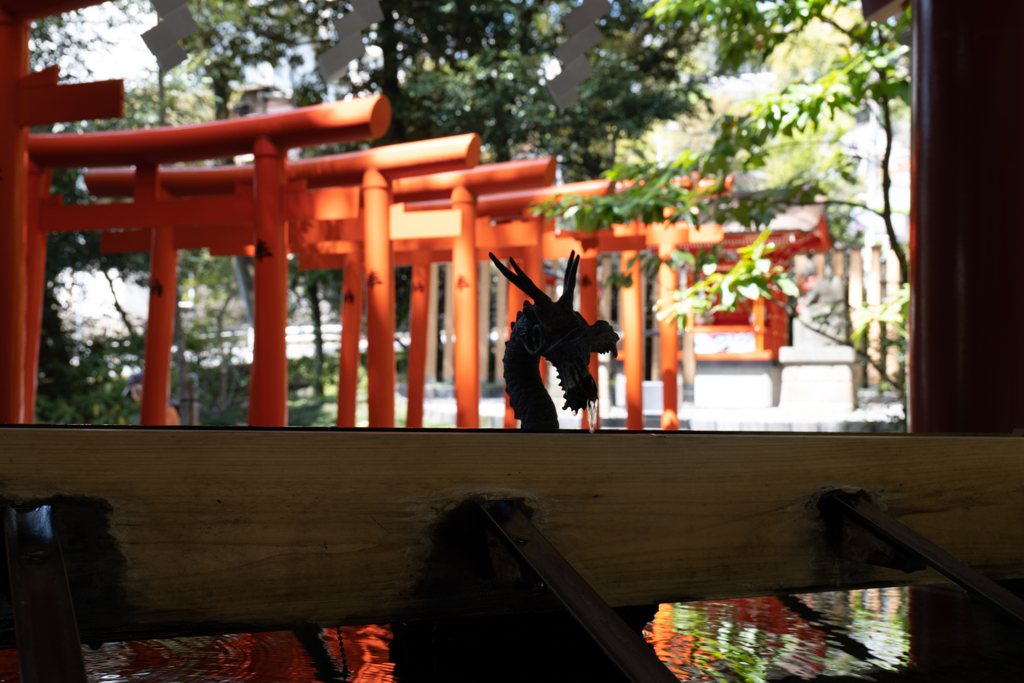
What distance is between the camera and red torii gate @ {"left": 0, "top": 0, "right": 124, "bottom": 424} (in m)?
2.90

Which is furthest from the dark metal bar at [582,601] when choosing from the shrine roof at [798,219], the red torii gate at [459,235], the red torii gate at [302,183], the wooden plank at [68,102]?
the shrine roof at [798,219]

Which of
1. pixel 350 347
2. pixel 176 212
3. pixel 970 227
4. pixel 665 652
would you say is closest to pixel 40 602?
pixel 665 652

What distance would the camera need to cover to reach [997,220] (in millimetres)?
2184

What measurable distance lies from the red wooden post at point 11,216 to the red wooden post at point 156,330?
167cm

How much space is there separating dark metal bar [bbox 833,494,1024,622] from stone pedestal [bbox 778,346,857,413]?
6.87 metres

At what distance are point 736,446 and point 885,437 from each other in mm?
279

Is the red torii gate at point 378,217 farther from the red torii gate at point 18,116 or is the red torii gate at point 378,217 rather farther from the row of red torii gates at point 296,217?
the red torii gate at point 18,116

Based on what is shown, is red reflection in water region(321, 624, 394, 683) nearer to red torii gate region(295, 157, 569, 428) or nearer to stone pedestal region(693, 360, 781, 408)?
red torii gate region(295, 157, 569, 428)

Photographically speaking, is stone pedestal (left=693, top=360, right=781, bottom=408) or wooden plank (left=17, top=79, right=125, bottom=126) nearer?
wooden plank (left=17, top=79, right=125, bottom=126)

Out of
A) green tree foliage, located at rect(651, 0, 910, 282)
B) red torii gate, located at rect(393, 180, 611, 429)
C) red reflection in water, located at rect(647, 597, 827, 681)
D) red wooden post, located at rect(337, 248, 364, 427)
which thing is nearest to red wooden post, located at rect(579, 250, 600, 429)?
red torii gate, located at rect(393, 180, 611, 429)

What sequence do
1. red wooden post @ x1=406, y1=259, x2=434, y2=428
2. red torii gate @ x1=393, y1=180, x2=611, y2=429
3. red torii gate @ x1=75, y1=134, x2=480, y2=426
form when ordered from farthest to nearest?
red wooden post @ x1=406, y1=259, x2=434, y2=428 < red torii gate @ x1=393, y1=180, x2=611, y2=429 < red torii gate @ x1=75, y1=134, x2=480, y2=426

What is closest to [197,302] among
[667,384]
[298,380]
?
[298,380]

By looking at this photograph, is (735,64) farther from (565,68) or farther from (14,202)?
(14,202)

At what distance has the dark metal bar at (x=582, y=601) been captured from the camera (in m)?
0.83
